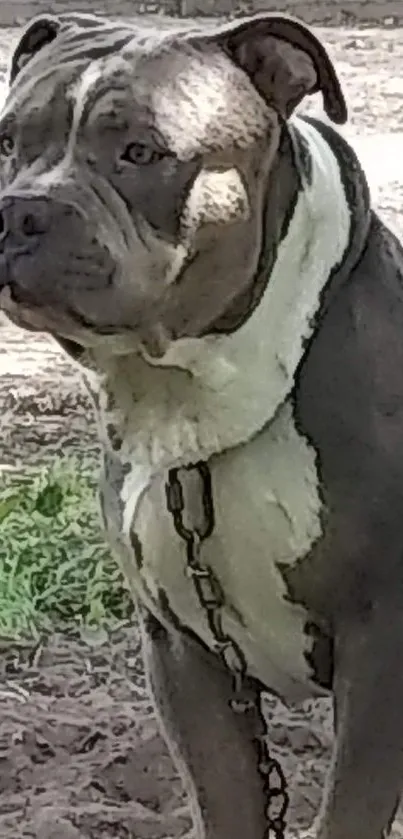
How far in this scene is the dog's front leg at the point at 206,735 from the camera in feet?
5.02

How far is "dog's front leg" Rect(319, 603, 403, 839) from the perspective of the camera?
4.62 ft

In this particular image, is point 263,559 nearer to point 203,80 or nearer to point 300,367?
point 300,367

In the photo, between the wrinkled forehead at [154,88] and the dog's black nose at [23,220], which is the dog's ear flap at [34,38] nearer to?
the wrinkled forehead at [154,88]

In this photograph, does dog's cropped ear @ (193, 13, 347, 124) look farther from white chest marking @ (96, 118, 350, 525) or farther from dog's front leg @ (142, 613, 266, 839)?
dog's front leg @ (142, 613, 266, 839)

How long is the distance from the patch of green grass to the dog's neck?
42.5 inches

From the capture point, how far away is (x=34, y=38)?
134cm

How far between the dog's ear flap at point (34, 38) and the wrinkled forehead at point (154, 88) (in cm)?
5

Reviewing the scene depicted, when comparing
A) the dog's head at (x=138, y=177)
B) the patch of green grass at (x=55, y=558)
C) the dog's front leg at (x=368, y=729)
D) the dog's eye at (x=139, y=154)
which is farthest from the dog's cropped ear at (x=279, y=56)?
the patch of green grass at (x=55, y=558)

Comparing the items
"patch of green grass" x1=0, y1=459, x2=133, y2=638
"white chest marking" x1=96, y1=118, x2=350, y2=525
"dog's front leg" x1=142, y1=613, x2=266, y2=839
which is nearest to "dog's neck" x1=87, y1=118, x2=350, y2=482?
"white chest marking" x1=96, y1=118, x2=350, y2=525

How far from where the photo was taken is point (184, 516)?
1384 mm

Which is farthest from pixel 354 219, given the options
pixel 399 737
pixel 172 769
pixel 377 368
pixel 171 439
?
pixel 172 769

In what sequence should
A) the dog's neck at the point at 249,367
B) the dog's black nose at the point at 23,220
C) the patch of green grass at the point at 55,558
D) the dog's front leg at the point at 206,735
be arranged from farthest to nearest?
1. the patch of green grass at the point at 55,558
2. the dog's front leg at the point at 206,735
3. the dog's neck at the point at 249,367
4. the dog's black nose at the point at 23,220

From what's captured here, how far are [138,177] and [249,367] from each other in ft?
0.65

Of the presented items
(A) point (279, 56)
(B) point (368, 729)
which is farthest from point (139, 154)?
(B) point (368, 729)
